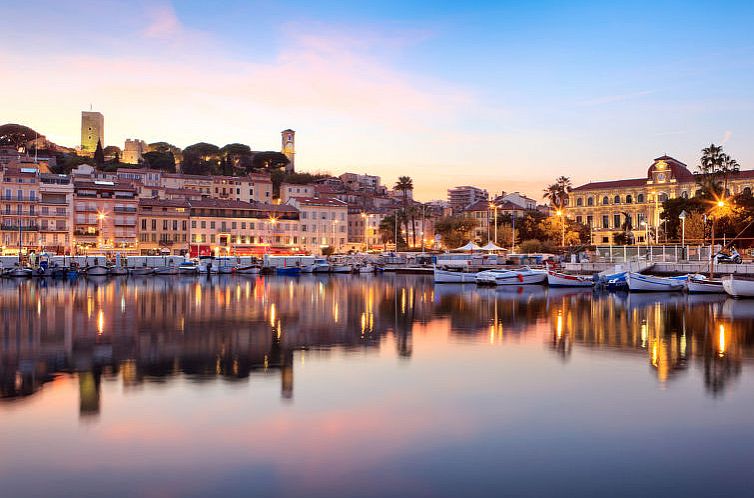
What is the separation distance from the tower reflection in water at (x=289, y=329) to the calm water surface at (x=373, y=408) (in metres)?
0.15

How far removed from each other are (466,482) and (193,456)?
4.36 m

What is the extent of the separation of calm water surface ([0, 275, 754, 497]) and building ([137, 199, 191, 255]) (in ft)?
222

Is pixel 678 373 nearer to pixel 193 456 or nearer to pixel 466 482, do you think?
pixel 466 482

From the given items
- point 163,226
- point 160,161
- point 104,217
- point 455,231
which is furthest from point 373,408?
point 160,161

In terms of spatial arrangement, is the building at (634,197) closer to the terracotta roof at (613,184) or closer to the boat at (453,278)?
the terracotta roof at (613,184)

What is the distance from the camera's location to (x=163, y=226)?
316 ft

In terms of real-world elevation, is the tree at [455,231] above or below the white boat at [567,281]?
above

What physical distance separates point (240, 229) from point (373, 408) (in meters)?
89.3

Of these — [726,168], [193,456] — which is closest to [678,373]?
[193,456]

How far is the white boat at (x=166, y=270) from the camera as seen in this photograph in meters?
75.5

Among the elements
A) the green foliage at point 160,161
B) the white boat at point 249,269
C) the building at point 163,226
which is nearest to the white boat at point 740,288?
the white boat at point 249,269

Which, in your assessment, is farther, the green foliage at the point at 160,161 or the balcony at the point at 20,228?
the green foliage at the point at 160,161

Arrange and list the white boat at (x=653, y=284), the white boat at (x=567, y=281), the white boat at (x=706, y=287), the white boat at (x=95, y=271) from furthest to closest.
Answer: the white boat at (x=95, y=271)
the white boat at (x=567, y=281)
the white boat at (x=653, y=284)
the white boat at (x=706, y=287)

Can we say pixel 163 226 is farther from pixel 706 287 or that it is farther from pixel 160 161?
pixel 706 287
